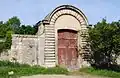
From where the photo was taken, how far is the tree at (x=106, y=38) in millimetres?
21031

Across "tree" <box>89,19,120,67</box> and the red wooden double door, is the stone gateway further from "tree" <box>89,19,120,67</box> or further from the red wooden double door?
"tree" <box>89,19,120,67</box>

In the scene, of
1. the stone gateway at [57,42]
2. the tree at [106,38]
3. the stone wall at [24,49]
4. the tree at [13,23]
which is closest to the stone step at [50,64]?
the stone gateway at [57,42]

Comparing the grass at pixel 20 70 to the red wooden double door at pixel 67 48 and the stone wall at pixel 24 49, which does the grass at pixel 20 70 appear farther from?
the red wooden double door at pixel 67 48

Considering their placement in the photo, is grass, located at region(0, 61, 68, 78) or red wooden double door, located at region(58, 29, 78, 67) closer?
grass, located at region(0, 61, 68, 78)

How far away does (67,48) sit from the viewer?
2284cm

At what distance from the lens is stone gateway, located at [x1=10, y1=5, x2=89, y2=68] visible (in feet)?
71.8

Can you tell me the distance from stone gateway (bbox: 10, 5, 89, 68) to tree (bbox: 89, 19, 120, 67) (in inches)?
44.6

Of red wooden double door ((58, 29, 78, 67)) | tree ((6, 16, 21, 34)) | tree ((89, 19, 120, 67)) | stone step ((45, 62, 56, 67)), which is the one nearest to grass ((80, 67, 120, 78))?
red wooden double door ((58, 29, 78, 67))

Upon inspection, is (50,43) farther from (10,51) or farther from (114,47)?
(114,47)

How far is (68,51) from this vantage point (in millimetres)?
22844

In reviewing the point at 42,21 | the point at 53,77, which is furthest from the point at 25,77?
the point at 42,21

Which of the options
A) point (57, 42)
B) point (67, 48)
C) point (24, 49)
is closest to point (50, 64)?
point (57, 42)

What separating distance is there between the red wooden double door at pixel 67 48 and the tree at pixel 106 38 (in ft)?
4.97

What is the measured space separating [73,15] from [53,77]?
301 inches
